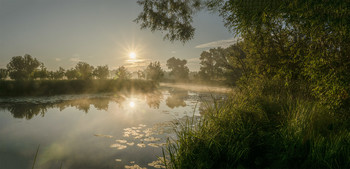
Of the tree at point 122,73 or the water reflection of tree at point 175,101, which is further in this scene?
the tree at point 122,73

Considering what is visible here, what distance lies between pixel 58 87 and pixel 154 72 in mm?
40165

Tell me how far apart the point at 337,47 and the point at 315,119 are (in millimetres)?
2150

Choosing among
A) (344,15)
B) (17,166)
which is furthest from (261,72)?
(17,166)

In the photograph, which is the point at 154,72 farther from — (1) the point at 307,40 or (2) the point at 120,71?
(1) the point at 307,40

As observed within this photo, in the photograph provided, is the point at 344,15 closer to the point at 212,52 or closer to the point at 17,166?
the point at 17,166

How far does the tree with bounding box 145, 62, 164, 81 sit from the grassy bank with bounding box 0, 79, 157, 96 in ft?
85.4

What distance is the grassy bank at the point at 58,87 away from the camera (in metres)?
17.3

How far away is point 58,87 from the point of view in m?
20.8

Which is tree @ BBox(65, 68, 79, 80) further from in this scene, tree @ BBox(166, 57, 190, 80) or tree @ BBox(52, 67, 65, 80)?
tree @ BBox(166, 57, 190, 80)

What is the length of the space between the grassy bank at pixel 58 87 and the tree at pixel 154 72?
2603 centimetres

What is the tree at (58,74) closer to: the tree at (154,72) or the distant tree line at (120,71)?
the distant tree line at (120,71)

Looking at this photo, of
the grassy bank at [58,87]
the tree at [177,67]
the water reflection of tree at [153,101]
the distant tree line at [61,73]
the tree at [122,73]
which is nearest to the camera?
the water reflection of tree at [153,101]

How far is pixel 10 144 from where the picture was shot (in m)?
5.83

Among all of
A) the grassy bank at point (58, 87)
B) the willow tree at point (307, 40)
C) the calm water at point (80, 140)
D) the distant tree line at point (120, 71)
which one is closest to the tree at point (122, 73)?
the distant tree line at point (120, 71)
